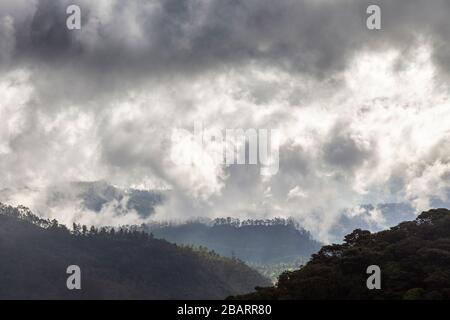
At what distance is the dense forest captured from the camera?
81.1m

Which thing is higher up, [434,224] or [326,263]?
[434,224]

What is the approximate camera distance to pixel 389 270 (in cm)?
8756

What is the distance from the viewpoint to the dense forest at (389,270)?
81.1 metres

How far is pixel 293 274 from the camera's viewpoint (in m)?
99.7
